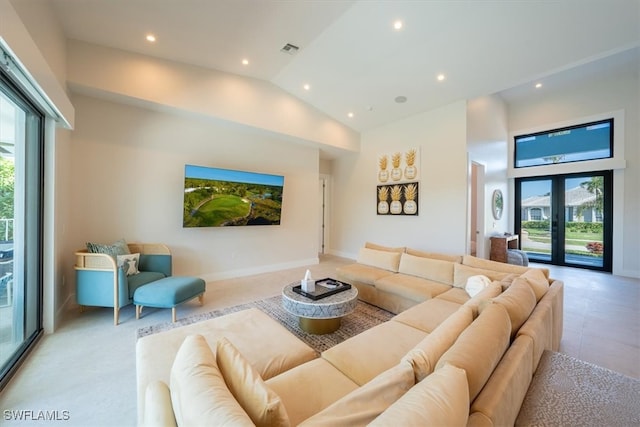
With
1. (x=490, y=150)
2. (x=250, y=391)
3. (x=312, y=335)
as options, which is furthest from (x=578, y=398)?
(x=490, y=150)

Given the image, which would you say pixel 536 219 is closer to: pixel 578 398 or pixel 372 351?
pixel 578 398

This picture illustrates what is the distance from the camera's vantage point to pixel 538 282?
2.23 meters

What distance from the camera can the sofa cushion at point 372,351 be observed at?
4.92 feet

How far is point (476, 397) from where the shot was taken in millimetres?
1034

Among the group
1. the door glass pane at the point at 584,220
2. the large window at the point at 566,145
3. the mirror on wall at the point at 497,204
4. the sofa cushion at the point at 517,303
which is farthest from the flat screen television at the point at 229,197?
the door glass pane at the point at 584,220

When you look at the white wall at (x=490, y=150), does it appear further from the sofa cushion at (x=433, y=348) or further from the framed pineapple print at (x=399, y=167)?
the sofa cushion at (x=433, y=348)

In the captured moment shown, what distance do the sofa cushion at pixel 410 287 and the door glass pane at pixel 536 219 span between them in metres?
5.36

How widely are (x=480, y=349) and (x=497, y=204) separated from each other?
21.0ft

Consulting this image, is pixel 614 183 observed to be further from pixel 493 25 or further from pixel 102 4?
pixel 102 4

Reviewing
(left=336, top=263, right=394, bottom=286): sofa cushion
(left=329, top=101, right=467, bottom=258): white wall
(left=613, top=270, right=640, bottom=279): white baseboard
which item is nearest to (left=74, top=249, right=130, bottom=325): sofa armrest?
(left=336, top=263, right=394, bottom=286): sofa cushion

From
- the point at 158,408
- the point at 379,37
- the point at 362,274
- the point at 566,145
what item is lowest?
the point at 362,274

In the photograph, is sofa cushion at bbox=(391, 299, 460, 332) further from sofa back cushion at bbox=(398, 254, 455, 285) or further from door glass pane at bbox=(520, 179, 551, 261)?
door glass pane at bbox=(520, 179, 551, 261)

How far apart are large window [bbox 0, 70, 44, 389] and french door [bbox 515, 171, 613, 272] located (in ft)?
30.7

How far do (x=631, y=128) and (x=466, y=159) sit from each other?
12.0 feet
